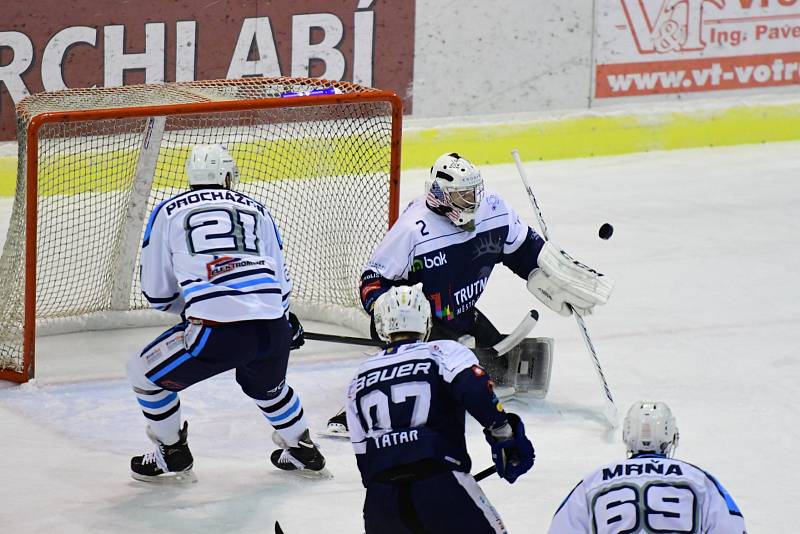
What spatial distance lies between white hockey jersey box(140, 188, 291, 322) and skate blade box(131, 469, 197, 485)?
57cm

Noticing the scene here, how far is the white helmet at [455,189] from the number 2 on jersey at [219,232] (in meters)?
0.77

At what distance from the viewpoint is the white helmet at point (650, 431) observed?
10.9 ft

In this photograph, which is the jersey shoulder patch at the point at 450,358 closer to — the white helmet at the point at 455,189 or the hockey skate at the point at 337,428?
the white helmet at the point at 455,189

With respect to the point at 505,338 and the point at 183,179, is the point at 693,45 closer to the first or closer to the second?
the point at 183,179

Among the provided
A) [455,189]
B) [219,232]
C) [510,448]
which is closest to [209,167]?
[219,232]

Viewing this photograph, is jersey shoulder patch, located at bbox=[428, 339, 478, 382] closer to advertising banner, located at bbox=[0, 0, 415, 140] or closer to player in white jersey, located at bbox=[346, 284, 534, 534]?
player in white jersey, located at bbox=[346, 284, 534, 534]

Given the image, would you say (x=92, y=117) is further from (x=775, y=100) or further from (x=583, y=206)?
(x=775, y=100)

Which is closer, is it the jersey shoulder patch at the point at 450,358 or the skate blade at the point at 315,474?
the jersey shoulder patch at the point at 450,358

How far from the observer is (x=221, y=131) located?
6.27 m

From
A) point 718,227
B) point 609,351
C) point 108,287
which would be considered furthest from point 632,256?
point 108,287

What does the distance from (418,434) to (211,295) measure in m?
1.06

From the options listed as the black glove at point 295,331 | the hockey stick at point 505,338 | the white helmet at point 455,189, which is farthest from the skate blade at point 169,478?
the white helmet at point 455,189

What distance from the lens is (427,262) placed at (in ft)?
16.8

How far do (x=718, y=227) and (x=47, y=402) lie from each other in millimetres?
3836
